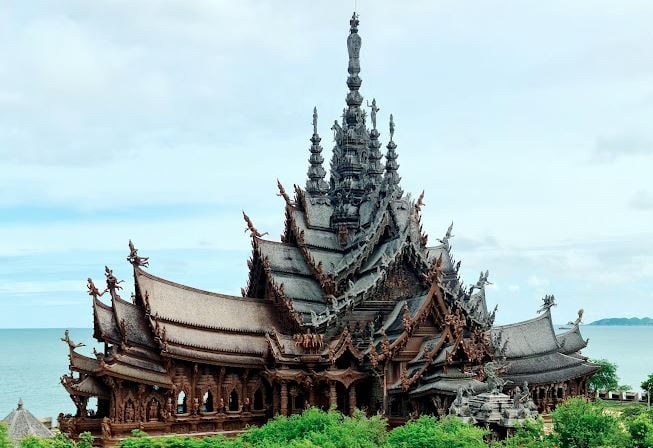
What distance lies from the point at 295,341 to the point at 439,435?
11765 mm

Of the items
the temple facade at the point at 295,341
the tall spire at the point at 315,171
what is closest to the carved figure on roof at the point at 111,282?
the temple facade at the point at 295,341

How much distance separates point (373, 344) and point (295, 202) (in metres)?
9.21

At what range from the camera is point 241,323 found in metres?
32.3

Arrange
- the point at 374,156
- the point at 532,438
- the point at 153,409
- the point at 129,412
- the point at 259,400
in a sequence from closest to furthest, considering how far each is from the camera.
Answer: the point at 532,438, the point at 129,412, the point at 153,409, the point at 259,400, the point at 374,156

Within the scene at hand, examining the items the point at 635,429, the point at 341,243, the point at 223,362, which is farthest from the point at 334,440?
the point at 341,243

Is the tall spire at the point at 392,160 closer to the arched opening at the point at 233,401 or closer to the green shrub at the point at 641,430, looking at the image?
the arched opening at the point at 233,401

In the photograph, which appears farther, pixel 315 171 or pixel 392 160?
pixel 392 160

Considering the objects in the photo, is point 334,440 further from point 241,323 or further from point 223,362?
point 241,323

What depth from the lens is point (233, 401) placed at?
31.4 metres

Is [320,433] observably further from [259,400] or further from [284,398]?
[259,400]

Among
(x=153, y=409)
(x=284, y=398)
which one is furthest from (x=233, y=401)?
(x=153, y=409)

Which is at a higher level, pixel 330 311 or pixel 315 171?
pixel 315 171

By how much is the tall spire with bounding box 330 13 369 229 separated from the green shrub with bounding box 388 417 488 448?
52.1 ft

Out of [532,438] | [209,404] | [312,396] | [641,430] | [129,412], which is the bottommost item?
[532,438]
